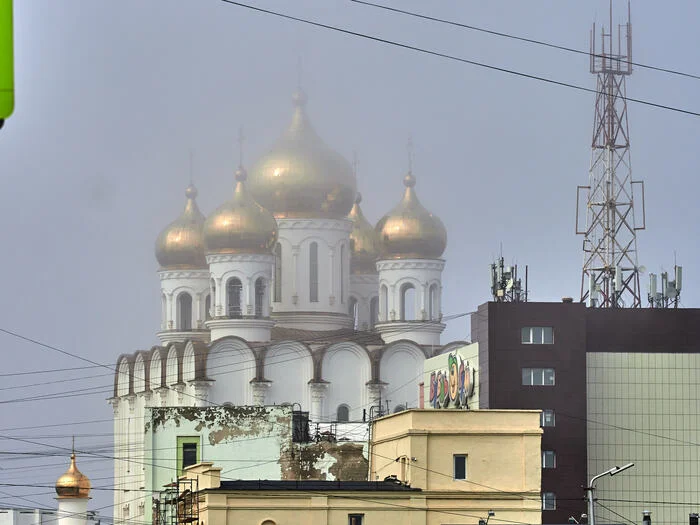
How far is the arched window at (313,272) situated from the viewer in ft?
257

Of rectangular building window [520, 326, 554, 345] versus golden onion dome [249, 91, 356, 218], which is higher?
golden onion dome [249, 91, 356, 218]

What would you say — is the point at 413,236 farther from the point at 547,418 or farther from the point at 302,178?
the point at 547,418

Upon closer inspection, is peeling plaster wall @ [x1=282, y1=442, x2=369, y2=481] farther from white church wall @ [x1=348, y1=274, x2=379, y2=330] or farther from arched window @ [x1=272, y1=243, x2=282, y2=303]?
white church wall @ [x1=348, y1=274, x2=379, y2=330]

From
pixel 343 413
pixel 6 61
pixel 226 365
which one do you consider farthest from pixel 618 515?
pixel 6 61

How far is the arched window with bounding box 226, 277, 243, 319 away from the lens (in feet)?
250

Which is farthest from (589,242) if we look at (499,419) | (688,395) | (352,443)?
(499,419)

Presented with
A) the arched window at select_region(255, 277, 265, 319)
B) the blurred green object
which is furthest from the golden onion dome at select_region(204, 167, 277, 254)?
the blurred green object

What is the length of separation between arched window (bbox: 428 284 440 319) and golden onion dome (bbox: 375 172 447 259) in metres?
1.63

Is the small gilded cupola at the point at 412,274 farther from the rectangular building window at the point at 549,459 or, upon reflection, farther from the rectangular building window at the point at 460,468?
the rectangular building window at the point at 460,468

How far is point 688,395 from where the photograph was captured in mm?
54906

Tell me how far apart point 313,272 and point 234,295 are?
4.31 m

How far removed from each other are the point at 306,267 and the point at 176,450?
31.9 meters

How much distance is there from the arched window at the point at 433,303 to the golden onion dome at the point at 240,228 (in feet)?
26.6

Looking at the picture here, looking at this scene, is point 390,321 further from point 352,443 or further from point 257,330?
point 352,443
